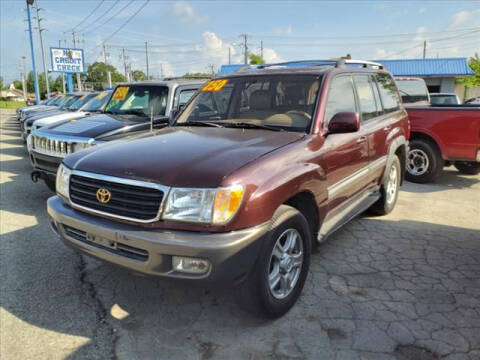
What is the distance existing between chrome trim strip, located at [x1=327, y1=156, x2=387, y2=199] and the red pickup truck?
2572 mm

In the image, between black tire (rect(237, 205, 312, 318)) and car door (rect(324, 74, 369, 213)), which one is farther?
car door (rect(324, 74, 369, 213))

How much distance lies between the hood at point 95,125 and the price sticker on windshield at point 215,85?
1.93m

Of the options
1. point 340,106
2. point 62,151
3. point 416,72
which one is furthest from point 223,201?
point 416,72

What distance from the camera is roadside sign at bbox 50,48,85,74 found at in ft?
113

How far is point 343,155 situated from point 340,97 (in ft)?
2.07

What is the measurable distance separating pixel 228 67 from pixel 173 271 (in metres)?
38.1

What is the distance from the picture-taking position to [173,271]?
2438mm

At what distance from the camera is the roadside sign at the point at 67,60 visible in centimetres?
3441

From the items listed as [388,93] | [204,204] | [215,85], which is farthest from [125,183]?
[388,93]

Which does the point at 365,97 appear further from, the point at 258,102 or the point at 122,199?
the point at 122,199

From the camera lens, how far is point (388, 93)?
5.38m

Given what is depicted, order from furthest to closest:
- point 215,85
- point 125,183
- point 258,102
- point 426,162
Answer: point 426,162 < point 215,85 < point 258,102 < point 125,183

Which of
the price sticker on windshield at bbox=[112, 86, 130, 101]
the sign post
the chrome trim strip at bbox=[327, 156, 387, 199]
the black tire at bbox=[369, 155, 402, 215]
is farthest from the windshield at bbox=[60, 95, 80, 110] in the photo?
the sign post

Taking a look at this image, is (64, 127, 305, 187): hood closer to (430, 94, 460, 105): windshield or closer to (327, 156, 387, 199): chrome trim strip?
(327, 156, 387, 199): chrome trim strip
